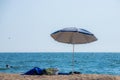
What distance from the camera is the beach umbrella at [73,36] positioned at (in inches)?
600

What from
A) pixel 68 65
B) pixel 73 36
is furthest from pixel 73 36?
pixel 68 65

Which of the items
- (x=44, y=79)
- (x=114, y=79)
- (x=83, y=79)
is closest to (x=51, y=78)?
(x=44, y=79)

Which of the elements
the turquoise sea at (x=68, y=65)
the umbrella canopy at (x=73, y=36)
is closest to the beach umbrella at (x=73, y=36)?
the umbrella canopy at (x=73, y=36)

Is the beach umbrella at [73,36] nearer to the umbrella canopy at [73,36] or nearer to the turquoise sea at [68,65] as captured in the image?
the umbrella canopy at [73,36]

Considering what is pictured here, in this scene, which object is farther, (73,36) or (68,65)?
(68,65)

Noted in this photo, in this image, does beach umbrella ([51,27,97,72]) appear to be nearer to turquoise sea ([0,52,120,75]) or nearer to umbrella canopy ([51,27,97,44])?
umbrella canopy ([51,27,97,44])

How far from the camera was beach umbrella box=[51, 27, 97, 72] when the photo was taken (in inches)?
600

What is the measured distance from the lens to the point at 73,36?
1546cm

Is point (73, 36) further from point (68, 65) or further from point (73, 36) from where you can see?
point (68, 65)

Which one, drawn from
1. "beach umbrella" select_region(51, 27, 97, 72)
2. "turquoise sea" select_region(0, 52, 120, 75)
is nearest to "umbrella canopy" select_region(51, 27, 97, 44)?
"beach umbrella" select_region(51, 27, 97, 72)

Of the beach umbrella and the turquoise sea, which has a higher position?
the beach umbrella

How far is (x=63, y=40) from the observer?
15.7m

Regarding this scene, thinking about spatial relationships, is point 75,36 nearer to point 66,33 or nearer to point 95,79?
point 66,33

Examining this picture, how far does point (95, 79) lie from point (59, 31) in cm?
315
